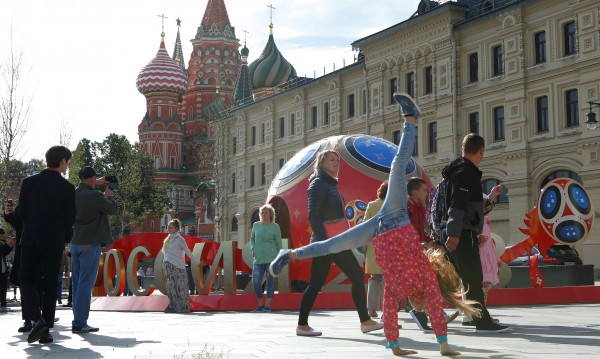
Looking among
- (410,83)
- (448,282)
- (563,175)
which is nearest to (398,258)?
(448,282)

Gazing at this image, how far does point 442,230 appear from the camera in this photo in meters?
7.99

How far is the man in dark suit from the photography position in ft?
24.9

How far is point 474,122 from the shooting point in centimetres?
3581

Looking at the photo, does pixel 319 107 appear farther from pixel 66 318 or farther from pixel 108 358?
pixel 108 358

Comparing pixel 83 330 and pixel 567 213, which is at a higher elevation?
pixel 567 213

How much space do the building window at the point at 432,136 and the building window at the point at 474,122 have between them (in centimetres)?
223

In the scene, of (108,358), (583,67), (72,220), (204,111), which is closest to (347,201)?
(72,220)

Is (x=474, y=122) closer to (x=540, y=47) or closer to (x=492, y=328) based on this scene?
(x=540, y=47)

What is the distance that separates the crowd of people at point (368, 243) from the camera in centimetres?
589

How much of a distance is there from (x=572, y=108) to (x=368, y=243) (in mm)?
26967

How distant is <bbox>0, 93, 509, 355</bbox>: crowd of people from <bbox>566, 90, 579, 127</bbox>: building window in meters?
23.1

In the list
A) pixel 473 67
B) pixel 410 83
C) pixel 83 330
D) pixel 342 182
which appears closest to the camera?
pixel 83 330

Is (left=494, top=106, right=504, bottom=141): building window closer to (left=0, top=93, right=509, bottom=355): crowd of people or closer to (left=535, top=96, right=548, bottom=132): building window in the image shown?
(left=535, top=96, right=548, bottom=132): building window

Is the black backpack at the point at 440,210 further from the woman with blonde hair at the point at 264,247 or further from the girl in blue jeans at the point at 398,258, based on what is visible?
the woman with blonde hair at the point at 264,247
